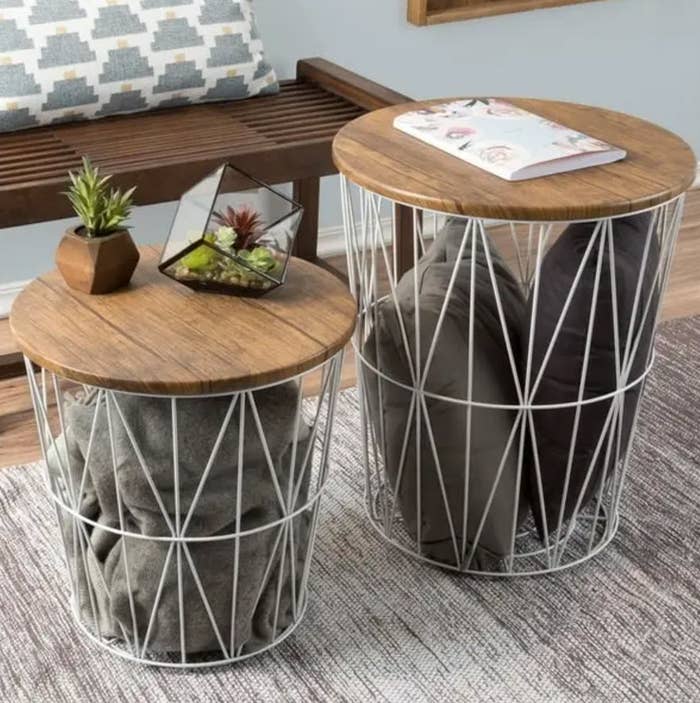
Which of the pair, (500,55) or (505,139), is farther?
(500,55)

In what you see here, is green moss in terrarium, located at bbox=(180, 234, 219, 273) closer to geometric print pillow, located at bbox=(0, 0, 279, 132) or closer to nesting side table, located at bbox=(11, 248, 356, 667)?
nesting side table, located at bbox=(11, 248, 356, 667)

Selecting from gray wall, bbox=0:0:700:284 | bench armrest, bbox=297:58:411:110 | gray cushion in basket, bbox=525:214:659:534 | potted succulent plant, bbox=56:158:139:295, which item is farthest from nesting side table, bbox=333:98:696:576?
gray wall, bbox=0:0:700:284

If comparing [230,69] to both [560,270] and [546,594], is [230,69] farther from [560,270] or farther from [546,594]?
[546,594]

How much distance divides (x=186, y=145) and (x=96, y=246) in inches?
29.8

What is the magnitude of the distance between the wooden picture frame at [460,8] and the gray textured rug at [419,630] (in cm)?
132

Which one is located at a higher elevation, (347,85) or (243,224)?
(243,224)

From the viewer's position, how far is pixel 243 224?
1.88 m

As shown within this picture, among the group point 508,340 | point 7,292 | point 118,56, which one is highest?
point 118,56

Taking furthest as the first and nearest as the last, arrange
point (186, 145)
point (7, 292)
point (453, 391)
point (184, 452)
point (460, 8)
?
point (460, 8) → point (7, 292) → point (186, 145) → point (453, 391) → point (184, 452)

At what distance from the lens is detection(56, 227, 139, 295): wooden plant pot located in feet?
6.08

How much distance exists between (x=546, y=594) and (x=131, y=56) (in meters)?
1.31

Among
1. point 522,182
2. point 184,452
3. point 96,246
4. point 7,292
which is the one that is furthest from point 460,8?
point 184,452

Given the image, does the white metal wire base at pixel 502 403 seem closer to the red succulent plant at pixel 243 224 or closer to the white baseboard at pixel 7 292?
the red succulent plant at pixel 243 224

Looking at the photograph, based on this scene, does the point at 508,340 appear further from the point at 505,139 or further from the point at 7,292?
the point at 7,292
